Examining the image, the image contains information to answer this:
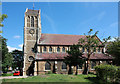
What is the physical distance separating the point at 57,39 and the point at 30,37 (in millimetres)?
8995

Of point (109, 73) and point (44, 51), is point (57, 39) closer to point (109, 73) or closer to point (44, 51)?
point (44, 51)

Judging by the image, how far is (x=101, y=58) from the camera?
93.6 feet

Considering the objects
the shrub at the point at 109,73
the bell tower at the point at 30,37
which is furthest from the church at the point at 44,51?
the shrub at the point at 109,73

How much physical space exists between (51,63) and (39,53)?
5.41 meters

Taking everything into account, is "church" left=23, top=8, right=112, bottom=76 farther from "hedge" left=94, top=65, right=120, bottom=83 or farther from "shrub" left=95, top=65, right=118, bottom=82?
"hedge" left=94, top=65, right=120, bottom=83

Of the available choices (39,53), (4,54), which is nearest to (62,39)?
(39,53)

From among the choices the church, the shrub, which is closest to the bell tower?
the church

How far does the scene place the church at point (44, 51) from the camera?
1019 inches

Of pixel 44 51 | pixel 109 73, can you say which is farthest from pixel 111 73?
pixel 44 51

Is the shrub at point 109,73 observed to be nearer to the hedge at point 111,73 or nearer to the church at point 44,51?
the hedge at point 111,73

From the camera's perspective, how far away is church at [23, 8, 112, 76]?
25891mm

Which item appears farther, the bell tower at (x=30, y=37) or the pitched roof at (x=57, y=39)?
the pitched roof at (x=57, y=39)

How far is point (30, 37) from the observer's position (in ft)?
100

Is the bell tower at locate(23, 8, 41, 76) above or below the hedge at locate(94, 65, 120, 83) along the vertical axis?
above
